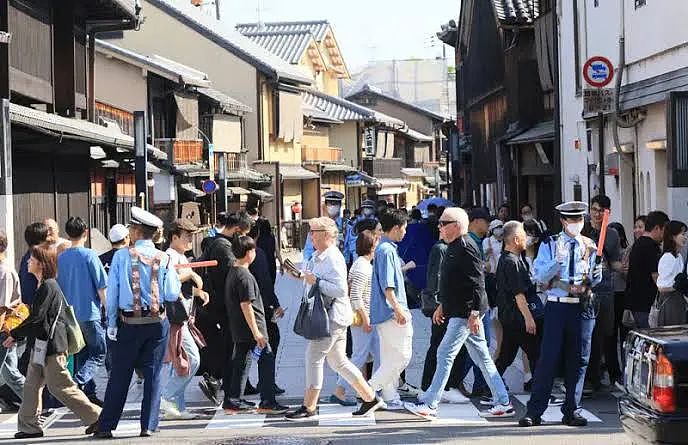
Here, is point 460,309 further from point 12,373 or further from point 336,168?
point 336,168

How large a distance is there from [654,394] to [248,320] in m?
5.29

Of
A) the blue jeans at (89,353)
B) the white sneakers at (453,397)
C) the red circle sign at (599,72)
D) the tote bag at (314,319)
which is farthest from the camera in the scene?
the red circle sign at (599,72)

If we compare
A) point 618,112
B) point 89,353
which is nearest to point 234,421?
point 89,353

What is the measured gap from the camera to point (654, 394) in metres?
7.16

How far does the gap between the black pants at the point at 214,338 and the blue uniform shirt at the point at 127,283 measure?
2.01 meters

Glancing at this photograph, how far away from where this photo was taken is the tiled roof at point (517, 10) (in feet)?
101

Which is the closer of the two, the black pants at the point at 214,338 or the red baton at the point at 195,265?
the red baton at the point at 195,265

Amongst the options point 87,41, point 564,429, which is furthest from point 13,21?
point 564,429

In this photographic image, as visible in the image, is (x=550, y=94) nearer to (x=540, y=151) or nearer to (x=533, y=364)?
(x=540, y=151)

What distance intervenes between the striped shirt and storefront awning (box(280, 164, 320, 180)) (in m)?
43.6

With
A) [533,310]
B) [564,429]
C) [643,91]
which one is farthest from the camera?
[643,91]

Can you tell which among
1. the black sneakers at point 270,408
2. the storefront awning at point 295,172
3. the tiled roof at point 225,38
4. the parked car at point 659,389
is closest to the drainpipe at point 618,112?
the black sneakers at point 270,408

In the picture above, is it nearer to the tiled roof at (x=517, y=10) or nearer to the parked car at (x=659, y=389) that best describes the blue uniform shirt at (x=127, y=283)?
the parked car at (x=659, y=389)

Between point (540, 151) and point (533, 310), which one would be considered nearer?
point (533, 310)
